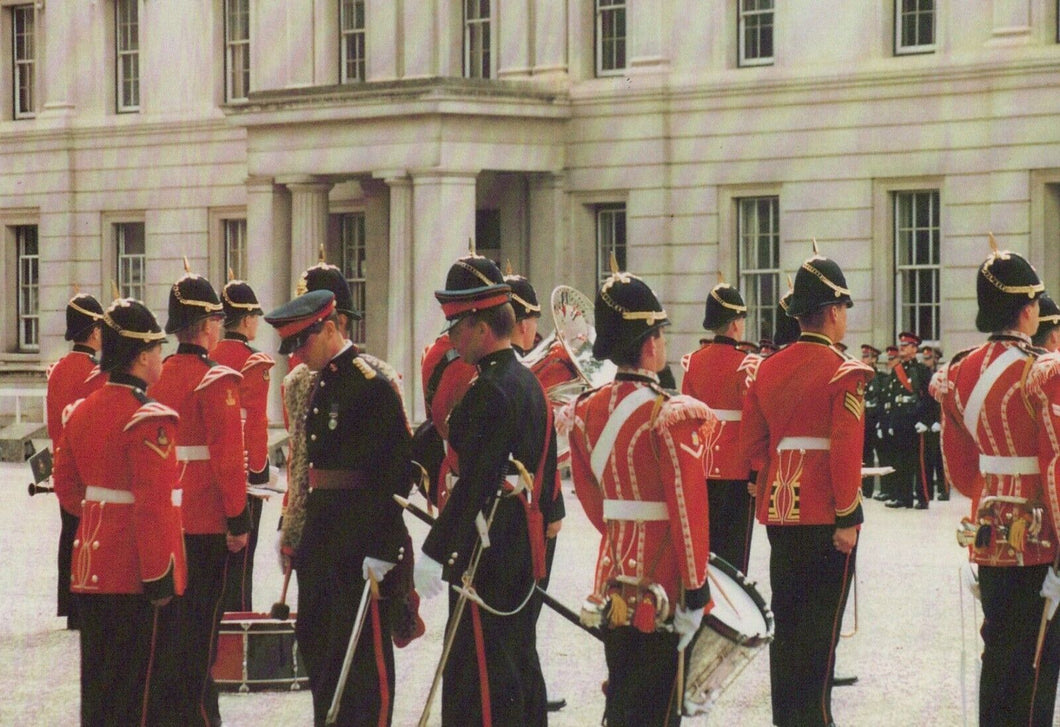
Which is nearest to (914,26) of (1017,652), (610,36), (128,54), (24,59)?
(610,36)

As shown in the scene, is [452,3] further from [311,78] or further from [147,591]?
[147,591]

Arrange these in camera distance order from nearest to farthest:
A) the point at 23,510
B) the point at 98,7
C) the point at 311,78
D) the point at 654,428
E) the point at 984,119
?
the point at 654,428
the point at 23,510
the point at 984,119
the point at 311,78
the point at 98,7

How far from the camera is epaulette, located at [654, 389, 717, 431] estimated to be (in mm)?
7820

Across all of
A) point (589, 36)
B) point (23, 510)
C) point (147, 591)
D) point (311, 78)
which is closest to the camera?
point (147, 591)

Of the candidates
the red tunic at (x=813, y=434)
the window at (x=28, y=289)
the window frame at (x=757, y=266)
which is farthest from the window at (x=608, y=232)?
the red tunic at (x=813, y=434)

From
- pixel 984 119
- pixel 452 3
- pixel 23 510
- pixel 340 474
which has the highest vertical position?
pixel 452 3

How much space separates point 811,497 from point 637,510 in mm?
1937

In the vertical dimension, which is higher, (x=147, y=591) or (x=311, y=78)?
(x=311, y=78)

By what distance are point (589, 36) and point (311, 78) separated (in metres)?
5.52

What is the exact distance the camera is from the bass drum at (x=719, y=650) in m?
7.87

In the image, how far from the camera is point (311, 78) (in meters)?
34.1

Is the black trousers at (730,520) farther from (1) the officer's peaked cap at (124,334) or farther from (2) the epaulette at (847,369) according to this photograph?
(1) the officer's peaked cap at (124,334)

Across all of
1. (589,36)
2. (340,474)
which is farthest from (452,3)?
(340,474)

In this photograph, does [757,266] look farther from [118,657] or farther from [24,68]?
[118,657]
